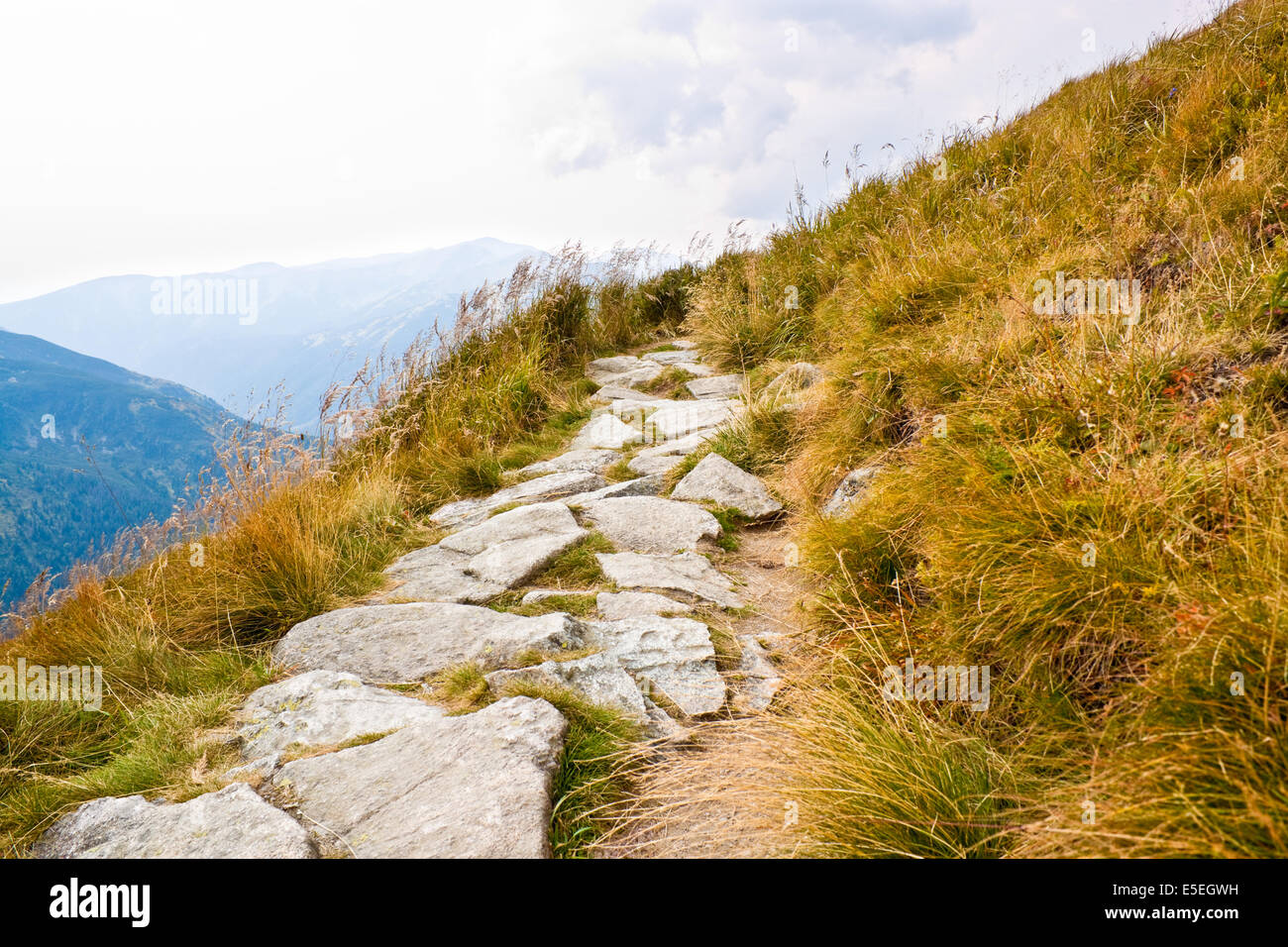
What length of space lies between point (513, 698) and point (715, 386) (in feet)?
16.0

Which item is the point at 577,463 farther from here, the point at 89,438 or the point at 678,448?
the point at 89,438

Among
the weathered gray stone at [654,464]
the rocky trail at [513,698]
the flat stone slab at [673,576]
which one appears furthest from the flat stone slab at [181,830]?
the weathered gray stone at [654,464]

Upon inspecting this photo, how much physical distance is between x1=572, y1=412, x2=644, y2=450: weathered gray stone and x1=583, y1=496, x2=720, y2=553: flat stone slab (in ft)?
4.58

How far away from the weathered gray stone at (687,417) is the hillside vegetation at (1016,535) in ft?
2.50

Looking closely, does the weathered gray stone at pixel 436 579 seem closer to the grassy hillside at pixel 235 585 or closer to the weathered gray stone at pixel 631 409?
the grassy hillside at pixel 235 585

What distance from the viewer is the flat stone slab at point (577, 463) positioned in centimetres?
485

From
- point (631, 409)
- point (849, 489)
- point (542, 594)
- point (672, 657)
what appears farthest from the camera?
point (631, 409)

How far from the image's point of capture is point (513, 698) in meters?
1.97

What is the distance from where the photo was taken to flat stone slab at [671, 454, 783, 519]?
3793mm

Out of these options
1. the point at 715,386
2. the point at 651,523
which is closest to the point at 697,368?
the point at 715,386
